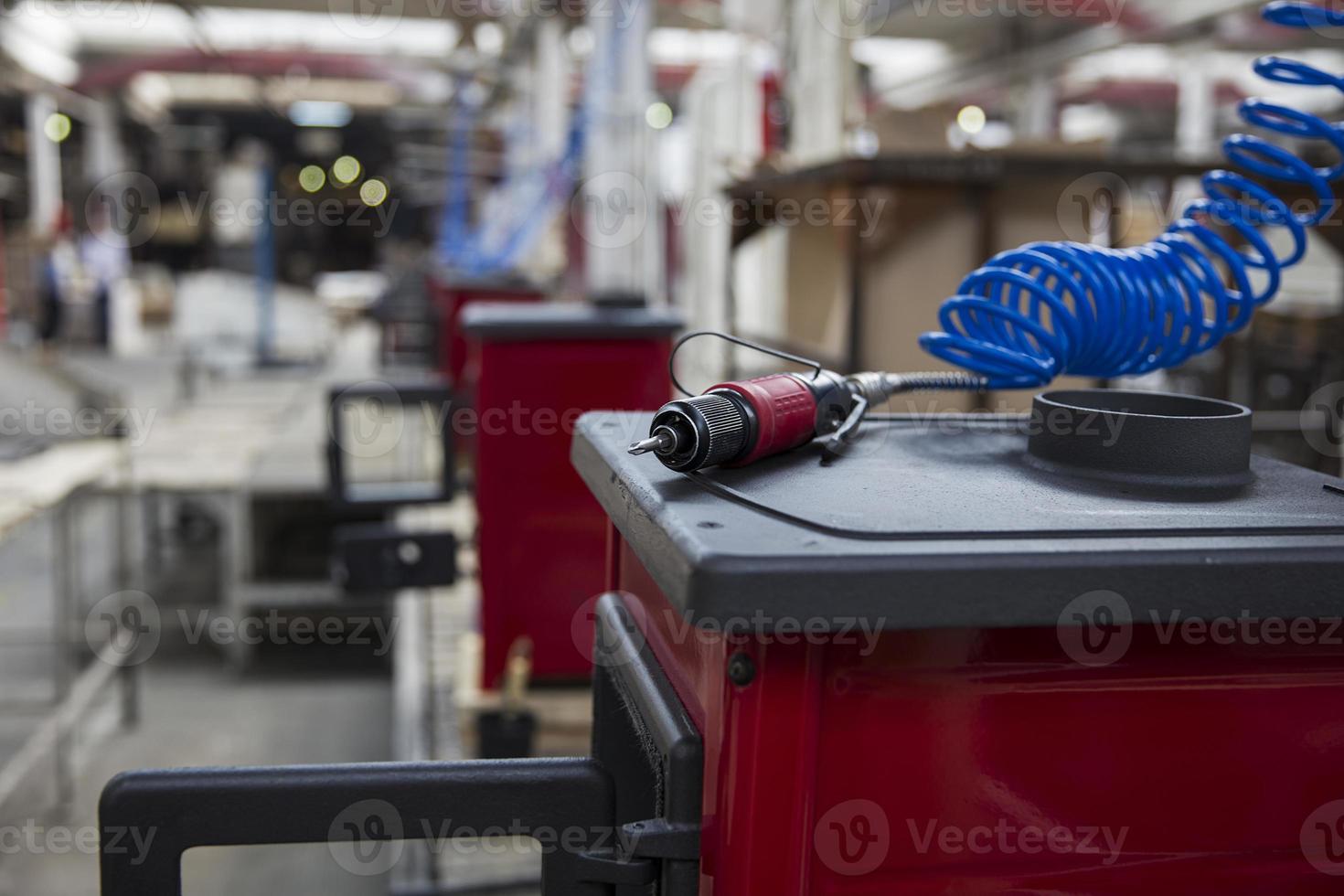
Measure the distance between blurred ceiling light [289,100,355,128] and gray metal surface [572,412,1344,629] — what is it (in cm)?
2073

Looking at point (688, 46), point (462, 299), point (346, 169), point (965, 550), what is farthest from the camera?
point (346, 169)

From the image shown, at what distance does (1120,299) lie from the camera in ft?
3.74

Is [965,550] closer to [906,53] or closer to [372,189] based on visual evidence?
[906,53]

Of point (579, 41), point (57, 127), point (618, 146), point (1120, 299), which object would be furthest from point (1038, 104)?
point (57, 127)

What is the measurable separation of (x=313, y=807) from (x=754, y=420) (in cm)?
38

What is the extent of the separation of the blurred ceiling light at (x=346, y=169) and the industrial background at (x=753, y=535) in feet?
55.4

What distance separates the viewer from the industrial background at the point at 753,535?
71cm

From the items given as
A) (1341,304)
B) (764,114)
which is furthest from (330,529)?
(1341,304)

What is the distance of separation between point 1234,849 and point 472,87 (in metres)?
10.6

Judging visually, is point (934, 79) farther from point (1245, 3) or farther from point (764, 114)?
point (764, 114)

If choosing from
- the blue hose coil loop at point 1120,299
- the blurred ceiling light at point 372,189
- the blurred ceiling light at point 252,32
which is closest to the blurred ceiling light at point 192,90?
the blurred ceiling light at point 252,32

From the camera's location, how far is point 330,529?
236 inches
